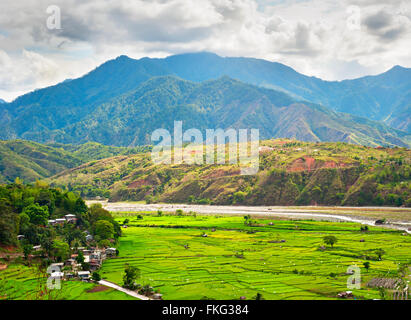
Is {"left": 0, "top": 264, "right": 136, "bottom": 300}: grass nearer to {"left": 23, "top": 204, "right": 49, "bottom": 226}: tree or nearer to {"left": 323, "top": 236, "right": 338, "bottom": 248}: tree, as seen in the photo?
{"left": 23, "top": 204, "right": 49, "bottom": 226}: tree

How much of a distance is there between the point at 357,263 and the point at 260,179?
88893 millimetres

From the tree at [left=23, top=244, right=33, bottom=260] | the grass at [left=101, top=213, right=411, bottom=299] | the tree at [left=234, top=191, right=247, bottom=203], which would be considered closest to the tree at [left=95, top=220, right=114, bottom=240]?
the grass at [left=101, top=213, right=411, bottom=299]

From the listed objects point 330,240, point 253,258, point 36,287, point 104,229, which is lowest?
point 253,258

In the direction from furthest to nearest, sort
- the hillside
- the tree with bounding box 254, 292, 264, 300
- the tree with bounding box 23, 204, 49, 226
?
the hillside
the tree with bounding box 23, 204, 49, 226
the tree with bounding box 254, 292, 264, 300

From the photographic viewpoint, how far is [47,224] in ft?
211

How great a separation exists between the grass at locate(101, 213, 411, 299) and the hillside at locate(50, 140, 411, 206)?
119ft

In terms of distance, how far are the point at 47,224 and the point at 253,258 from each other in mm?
32260

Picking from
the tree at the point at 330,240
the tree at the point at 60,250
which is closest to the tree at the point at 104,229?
the tree at the point at 60,250

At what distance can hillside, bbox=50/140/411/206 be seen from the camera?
11481 centimetres

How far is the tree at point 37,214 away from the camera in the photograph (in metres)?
62.5

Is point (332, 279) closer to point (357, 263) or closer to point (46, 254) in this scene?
point (357, 263)

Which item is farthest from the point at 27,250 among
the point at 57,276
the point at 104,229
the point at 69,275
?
the point at 104,229

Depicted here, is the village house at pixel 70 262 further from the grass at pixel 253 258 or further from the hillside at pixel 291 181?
the hillside at pixel 291 181

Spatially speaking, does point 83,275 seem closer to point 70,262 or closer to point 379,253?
point 70,262
